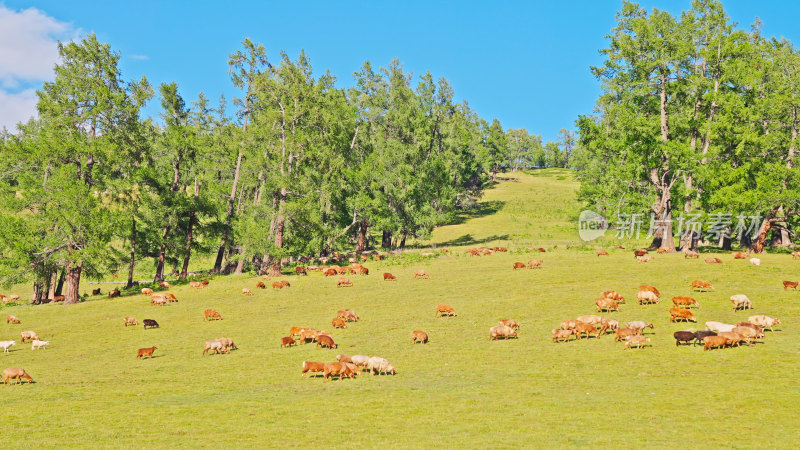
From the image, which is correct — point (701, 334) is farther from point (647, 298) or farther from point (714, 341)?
point (647, 298)

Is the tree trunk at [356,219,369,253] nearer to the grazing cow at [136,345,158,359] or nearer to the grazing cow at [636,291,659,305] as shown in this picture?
the grazing cow at [636,291,659,305]

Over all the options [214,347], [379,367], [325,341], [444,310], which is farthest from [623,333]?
[214,347]

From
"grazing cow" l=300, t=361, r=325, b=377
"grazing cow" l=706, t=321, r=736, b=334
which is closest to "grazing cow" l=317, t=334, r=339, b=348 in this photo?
"grazing cow" l=300, t=361, r=325, b=377

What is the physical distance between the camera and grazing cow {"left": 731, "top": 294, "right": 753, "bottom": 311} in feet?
89.0

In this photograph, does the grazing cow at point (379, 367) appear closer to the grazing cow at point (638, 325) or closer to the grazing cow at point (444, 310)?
the grazing cow at point (444, 310)

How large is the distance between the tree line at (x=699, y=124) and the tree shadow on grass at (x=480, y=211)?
47.9 m

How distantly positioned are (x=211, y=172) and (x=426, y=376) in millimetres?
43315

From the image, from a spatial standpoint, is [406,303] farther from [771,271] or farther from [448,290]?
[771,271]

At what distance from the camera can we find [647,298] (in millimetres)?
29750

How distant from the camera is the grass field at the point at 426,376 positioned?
1391 cm

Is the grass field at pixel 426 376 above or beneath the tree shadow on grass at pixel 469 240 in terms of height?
beneath

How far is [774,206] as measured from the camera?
47125 millimetres

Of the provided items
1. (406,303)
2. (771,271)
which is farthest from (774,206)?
(406,303)

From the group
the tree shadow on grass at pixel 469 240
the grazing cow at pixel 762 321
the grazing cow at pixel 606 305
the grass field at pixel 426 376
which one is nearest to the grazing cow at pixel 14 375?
the grass field at pixel 426 376
